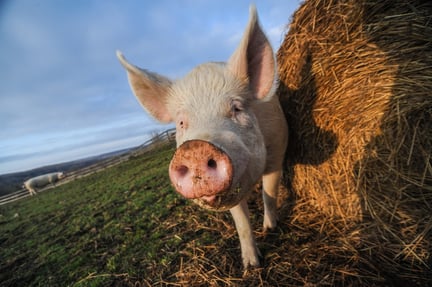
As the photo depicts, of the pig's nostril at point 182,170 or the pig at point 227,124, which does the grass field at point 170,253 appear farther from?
the pig's nostril at point 182,170

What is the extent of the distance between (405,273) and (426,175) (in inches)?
30.4

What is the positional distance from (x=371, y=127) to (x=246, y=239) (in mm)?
1550

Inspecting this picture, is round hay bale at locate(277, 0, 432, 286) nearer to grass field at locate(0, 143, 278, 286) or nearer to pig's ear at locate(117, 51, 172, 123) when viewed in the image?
grass field at locate(0, 143, 278, 286)

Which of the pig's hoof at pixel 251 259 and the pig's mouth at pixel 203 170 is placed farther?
the pig's hoof at pixel 251 259

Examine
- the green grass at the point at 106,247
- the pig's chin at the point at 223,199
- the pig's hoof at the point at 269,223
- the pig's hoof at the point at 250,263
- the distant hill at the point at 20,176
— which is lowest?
the distant hill at the point at 20,176

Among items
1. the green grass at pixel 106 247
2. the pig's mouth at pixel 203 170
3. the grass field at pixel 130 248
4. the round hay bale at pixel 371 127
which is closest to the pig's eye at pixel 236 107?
the pig's mouth at pixel 203 170

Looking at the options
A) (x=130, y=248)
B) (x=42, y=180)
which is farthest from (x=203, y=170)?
(x=42, y=180)

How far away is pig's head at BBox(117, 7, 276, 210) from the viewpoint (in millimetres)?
1658

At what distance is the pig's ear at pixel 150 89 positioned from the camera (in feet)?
8.00

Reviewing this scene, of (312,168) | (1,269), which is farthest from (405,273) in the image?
(1,269)

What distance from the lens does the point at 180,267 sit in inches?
112

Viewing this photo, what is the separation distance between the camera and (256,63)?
2.44 meters

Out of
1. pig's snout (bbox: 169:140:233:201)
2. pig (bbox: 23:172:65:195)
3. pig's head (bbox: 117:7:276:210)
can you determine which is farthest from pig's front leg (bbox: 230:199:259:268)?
pig (bbox: 23:172:65:195)

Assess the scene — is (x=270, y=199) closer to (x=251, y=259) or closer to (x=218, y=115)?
(x=251, y=259)
